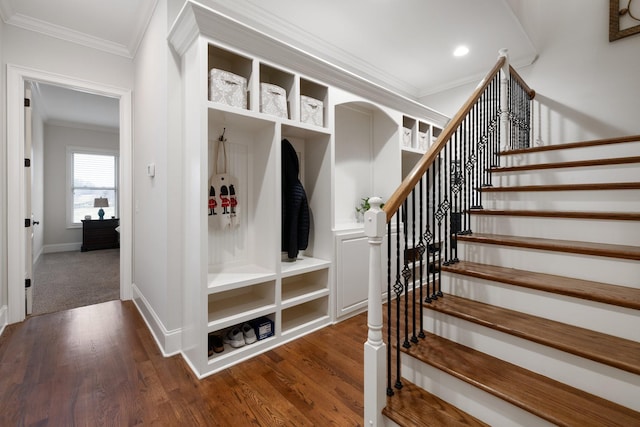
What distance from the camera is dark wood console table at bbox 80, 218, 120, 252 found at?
6207 mm

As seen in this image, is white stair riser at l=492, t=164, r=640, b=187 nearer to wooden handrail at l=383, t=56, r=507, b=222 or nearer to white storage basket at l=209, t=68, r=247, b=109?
wooden handrail at l=383, t=56, r=507, b=222

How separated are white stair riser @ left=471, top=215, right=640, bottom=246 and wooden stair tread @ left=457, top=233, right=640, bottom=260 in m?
0.04

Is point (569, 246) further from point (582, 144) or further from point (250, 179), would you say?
point (250, 179)

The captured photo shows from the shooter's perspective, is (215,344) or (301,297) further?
(301,297)

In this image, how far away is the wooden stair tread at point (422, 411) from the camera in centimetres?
124

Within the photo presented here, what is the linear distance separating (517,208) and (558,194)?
0.26 metres

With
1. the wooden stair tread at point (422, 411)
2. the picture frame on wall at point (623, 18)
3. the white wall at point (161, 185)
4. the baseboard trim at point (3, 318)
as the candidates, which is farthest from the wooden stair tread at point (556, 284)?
the baseboard trim at point (3, 318)

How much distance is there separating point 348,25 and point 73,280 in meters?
4.81

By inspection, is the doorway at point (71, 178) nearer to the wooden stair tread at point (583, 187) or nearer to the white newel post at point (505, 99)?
the wooden stair tread at point (583, 187)

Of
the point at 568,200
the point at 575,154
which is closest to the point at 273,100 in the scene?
the point at 568,200

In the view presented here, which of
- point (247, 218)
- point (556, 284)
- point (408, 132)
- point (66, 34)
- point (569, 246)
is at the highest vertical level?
point (66, 34)

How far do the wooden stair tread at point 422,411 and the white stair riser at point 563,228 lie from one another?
1248 millimetres

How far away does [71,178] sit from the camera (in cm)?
636

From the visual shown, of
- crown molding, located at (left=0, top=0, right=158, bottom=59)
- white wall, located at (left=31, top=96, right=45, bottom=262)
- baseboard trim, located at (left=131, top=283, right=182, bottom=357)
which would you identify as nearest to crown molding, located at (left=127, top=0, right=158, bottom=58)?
crown molding, located at (left=0, top=0, right=158, bottom=59)
